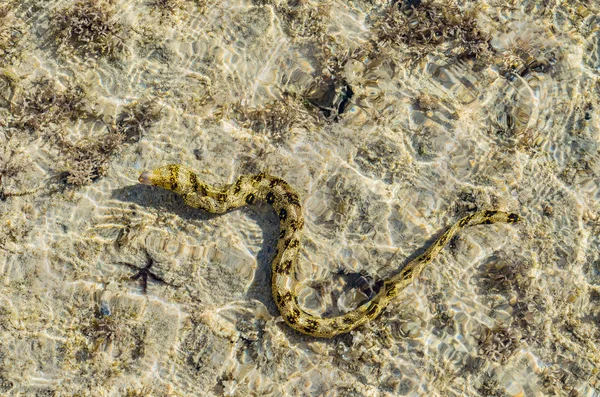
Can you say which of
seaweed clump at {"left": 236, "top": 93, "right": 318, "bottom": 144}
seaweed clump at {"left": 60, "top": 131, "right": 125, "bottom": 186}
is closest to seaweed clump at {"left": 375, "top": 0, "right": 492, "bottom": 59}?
seaweed clump at {"left": 236, "top": 93, "right": 318, "bottom": 144}

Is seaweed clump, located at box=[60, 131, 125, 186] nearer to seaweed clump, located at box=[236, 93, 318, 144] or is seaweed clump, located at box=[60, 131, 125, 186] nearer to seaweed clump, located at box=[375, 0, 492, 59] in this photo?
seaweed clump, located at box=[236, 93, 318, 144]

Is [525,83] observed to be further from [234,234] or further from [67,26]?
[67,26]

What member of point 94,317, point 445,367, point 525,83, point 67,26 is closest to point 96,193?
point 94,317

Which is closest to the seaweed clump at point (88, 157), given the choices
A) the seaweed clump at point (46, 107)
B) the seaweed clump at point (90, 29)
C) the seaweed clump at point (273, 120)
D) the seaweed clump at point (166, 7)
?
the seaweed clump at point (46, 107)

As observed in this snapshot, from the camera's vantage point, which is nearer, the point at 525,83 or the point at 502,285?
the point at 502,285

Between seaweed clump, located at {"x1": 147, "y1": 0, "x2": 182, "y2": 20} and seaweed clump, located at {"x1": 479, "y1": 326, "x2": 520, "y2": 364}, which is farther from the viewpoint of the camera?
seaweed clump, located at {"x1": 147, "y1": 0, "x2": 182, "y2": 20}

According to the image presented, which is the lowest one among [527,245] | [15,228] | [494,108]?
[15,228]
